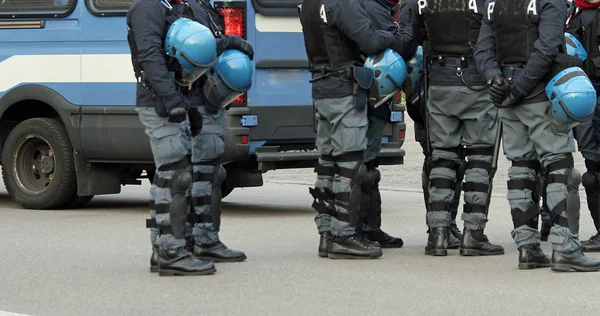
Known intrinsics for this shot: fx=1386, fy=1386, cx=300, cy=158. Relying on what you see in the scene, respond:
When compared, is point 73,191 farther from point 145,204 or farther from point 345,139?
point 345,139

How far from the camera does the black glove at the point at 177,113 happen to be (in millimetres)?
8312

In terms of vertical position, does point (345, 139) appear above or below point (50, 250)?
above

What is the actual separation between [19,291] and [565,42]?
3.65 metres

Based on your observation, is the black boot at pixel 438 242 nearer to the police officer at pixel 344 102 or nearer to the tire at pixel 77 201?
the police officer at pixel 344 102

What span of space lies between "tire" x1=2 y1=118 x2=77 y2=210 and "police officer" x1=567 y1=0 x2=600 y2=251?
4.97m

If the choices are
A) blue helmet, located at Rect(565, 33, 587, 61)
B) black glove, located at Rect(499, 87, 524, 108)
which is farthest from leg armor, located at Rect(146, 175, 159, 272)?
blue helmet, located at Rect(565, 33, 587, 61)

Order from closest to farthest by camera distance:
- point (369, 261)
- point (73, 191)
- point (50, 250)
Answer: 1. point (369, 261)
2. point (50, 250)
3. point (73, 191)

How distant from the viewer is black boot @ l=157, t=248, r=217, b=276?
28.1 feet

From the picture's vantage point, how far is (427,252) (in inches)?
377

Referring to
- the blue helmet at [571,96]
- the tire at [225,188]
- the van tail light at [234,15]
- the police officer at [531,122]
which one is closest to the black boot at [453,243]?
the police officer at [531,122]

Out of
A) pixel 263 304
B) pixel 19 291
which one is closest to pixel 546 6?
pixel 263 304

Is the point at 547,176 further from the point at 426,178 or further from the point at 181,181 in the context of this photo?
the point at 181,181

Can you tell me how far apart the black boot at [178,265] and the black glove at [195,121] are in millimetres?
784

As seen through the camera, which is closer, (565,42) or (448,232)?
(565,42)
